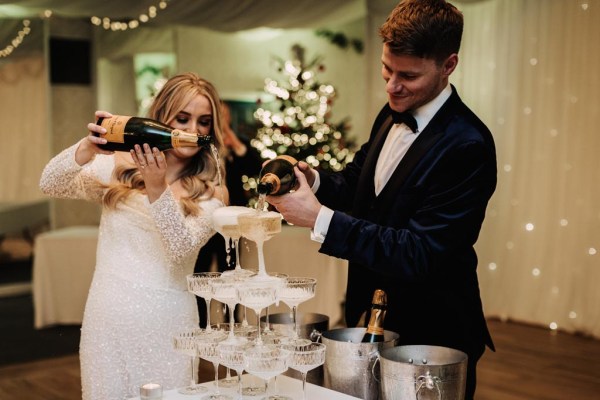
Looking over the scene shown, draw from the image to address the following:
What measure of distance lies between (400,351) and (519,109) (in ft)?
16.7

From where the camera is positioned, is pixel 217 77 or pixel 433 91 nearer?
pixel 433 91

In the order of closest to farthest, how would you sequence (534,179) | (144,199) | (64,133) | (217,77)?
(144,199) < (64,133) < (534,179) < (217,77)

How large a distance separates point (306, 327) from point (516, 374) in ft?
10.4

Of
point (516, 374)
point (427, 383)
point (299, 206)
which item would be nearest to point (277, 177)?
point (299, 206)

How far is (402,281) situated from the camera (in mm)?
2182

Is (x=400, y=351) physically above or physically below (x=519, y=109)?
below

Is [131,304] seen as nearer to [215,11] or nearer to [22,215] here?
[22,215]

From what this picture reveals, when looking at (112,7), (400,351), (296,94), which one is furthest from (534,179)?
(400,351)

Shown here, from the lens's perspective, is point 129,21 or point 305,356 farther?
point 129,21

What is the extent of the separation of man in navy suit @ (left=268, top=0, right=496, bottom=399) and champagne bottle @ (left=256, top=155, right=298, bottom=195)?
3 cm

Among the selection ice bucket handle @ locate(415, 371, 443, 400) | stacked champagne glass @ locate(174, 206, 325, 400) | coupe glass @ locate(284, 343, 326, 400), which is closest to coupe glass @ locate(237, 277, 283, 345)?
stacked champagne glass @ locate(174, 206, 325, 400)

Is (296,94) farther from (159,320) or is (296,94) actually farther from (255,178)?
(159,320)

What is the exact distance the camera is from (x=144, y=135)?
84.4 inches

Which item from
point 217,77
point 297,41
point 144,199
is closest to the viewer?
point 144,199
